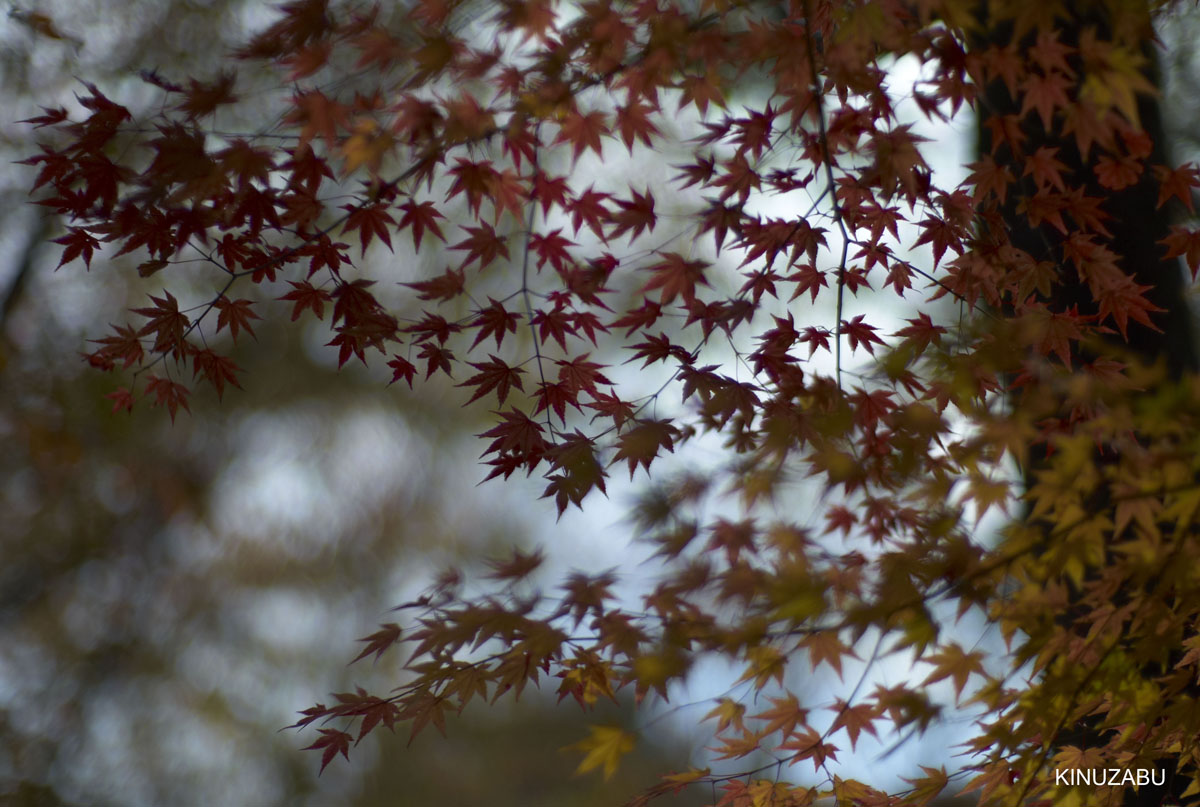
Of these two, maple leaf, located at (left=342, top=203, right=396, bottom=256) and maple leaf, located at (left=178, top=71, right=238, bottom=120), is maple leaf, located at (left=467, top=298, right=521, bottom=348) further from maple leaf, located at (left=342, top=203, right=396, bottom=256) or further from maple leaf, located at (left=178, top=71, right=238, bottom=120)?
maple leaf, located at (left=178, top=71, right=238, bottom=120)

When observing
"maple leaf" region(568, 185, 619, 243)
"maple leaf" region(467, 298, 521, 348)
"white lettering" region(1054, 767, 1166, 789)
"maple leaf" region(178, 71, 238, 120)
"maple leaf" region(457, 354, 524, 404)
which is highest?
"maple leaf" region(178, 71, 238, 120)

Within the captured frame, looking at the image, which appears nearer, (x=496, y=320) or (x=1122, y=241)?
(x=496, y=320)

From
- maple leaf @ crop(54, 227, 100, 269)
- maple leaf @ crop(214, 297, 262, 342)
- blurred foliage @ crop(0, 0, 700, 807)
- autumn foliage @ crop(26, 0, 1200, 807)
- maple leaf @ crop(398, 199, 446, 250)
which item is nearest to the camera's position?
autumn foliage @ crop(26, 0, 1200, 807)

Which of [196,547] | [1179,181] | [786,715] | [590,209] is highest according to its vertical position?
[196,547]

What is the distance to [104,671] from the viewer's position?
150 inches

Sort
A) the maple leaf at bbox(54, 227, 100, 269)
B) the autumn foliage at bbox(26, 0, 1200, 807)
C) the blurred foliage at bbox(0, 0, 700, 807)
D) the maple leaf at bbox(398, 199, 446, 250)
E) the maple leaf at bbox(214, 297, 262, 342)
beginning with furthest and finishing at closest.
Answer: the blurred foliage at bbox(0, 0, 700, 807) < the maple leaf at bbox(214, 297, 262, 342) < the maple leaf at bbox(54, 227, 100, 269) < the maple leaf at bbox(398, 199, 446, 250) < the autumn foliage at bbox(26, 0, 1200, 807)

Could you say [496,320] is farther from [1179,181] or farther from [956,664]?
[1179,181]

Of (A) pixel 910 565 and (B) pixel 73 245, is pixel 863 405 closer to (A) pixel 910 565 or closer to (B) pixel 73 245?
(A) pixel 910 565

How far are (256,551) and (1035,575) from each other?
154 inches

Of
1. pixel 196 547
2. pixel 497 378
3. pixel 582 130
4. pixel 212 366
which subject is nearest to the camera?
pixel 582 130

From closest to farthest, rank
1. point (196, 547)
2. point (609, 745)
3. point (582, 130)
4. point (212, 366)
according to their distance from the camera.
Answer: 1. point (609, 745)
2. point (582, 130)
3. point (212, 366)
4. point (196, 547)

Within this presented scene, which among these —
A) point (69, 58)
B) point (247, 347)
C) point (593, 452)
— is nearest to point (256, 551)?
point (247, 347)

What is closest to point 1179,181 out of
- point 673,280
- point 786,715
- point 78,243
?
point 673,280

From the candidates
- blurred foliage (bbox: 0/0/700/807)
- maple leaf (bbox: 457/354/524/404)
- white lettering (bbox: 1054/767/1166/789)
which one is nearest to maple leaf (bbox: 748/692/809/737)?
white lettering (bbox: 1054/767/1166/789)
